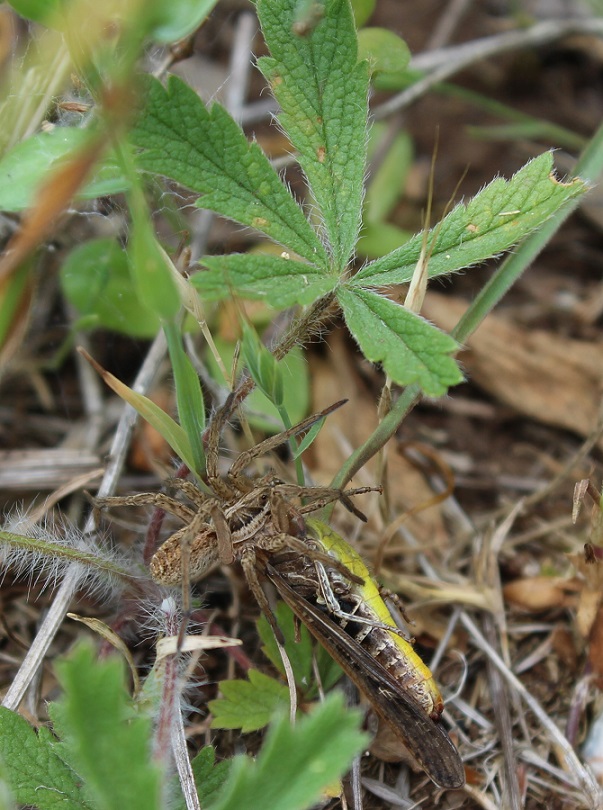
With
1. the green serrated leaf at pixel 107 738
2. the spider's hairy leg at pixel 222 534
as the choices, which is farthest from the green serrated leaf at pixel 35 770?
the spider's hairy leg at pixel 222 534

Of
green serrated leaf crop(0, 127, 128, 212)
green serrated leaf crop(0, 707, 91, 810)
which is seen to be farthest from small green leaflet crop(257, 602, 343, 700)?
green serrated leaf crop(0, 127, 128, 212)

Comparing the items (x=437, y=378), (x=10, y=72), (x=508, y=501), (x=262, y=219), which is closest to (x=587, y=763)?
(x=508, y=501)

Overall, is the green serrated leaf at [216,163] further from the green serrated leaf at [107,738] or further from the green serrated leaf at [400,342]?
the green serrated leaf at [107,738]

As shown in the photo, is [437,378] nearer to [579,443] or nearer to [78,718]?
[78,718]

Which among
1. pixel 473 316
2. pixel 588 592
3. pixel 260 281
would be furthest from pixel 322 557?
pixel 588 592

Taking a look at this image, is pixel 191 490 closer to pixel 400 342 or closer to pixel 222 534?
pixel 222 534

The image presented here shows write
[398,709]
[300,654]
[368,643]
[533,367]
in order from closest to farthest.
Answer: [398,709], [368,643], [300,654], [533,367]
